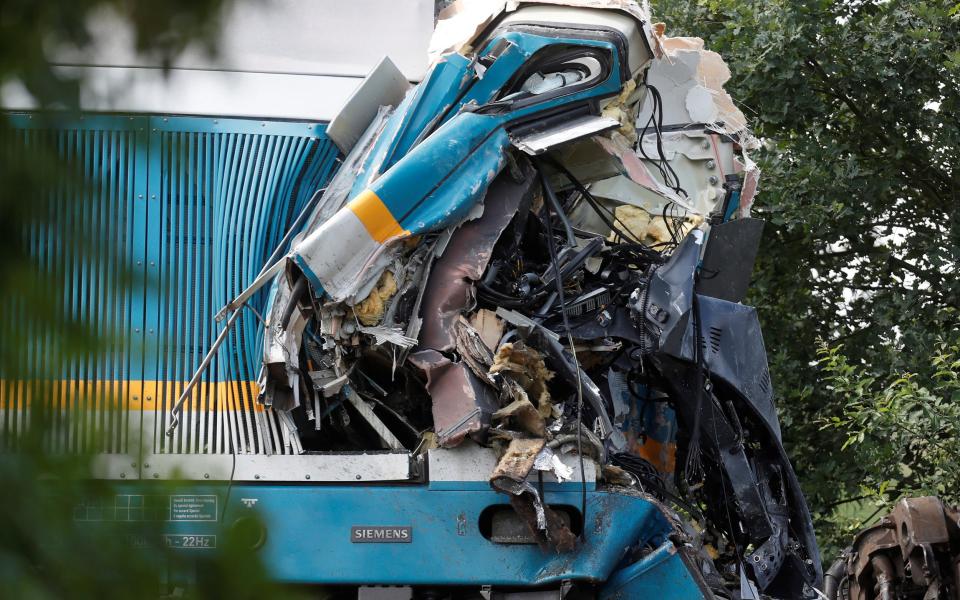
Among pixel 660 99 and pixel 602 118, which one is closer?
pixel 602 118

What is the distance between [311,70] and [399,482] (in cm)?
200

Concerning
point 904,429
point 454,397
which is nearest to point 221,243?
point 454,397

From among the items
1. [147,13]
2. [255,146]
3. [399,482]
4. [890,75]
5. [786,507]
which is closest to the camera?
[147,13]

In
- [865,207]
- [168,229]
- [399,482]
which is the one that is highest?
[865,207]

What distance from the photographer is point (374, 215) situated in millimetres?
5125

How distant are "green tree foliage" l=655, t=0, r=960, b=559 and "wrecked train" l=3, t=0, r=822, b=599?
3.84 m

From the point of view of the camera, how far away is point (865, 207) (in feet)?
33.6

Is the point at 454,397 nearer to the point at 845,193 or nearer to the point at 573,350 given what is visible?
the point at 573,350

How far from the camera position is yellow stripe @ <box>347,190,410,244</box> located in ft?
16.8

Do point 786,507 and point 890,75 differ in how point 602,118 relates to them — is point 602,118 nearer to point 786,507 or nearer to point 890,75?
point 786,507

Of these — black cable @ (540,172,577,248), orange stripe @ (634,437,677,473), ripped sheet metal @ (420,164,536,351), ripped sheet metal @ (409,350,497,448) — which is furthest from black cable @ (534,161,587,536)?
orange stripe @ (634,437,677,473)

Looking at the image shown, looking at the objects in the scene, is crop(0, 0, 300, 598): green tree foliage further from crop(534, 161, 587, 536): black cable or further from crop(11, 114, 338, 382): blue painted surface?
crop(534, 161, 587, 536): black cable

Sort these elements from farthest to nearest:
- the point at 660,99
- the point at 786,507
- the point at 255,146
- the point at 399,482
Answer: the point at 660,99 < the point at 786,507 < the point at 255,146 < the point at 399,482

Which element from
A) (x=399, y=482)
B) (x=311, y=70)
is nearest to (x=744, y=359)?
(x=399, y=482)
